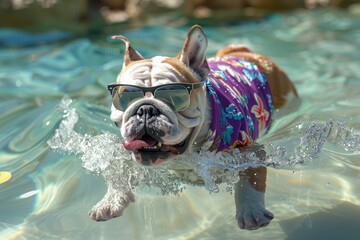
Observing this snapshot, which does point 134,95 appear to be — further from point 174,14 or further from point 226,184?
point 174,14

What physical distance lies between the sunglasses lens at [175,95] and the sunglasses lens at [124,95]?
102 millimetres

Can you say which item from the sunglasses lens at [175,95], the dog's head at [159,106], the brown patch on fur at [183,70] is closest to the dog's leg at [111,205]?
the dog's head at [159,106]

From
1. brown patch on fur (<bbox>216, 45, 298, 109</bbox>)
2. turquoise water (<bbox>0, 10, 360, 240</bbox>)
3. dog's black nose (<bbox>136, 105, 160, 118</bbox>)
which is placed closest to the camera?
dog's black nose (<bbox>136, 105, 160, 118</bbox>)

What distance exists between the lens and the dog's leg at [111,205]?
3205 millimetres

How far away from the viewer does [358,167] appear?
3600 millimetres

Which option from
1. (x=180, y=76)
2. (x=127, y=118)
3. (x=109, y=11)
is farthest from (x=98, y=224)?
(x=109, y=11)

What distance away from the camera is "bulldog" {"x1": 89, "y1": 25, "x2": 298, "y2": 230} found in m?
3.00

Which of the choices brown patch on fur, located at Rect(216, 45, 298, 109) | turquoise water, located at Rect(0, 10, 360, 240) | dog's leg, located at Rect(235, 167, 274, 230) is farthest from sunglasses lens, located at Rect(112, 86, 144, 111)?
brown patch on fur, located at Rect(216, 45, 298, 109)

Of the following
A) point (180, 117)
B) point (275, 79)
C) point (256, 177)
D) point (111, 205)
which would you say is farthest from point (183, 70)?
point (275, 79)

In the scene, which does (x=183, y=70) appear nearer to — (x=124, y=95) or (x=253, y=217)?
(x=124, y=95)

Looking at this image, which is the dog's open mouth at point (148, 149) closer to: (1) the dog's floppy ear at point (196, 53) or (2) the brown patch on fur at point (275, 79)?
(1) the dog's floppy ear at point (196, 53)

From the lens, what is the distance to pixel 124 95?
305cm

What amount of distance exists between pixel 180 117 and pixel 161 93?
0.52 feet

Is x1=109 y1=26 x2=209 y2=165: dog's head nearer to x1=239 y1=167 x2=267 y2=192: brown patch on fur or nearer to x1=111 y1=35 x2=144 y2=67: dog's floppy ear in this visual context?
x1=111 y1=35 x2=144 y2=67: dog's floppy ear
